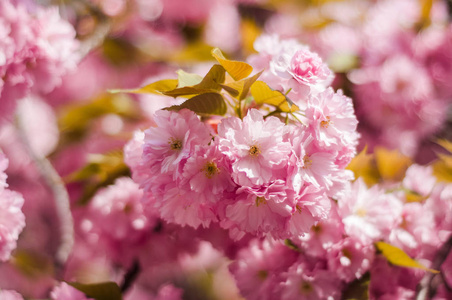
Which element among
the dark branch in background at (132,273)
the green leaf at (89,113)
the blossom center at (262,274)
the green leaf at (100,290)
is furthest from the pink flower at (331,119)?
the green leaf at (89,113)

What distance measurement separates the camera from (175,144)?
61 centimetres

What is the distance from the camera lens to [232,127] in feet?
1.96

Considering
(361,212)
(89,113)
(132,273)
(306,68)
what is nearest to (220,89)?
(306,68)

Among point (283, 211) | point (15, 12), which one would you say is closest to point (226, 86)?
point (283, 211)

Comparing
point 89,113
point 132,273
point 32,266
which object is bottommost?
point 32,266

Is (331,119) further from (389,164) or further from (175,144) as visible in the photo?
(389,164)

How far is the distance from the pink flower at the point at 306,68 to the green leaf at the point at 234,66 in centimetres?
6

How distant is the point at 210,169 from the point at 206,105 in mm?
108

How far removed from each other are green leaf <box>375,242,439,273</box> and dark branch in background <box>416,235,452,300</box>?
0.07 metres

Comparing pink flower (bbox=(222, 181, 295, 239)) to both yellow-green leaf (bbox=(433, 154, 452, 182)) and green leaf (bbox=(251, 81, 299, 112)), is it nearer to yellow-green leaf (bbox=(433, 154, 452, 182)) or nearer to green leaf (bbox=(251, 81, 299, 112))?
green leaf (bbox=(251, 81, 299, 112))

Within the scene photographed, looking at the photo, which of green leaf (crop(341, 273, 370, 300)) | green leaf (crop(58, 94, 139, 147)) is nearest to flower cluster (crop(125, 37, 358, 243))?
green leaf (crop(341, 273, 370, 300))

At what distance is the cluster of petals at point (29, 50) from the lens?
80cm

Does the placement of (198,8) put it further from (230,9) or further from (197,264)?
(197,264)

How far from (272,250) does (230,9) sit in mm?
1339
